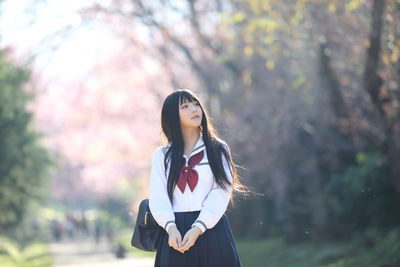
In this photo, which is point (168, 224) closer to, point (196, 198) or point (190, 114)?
point (196, 198)

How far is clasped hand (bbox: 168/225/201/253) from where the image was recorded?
3.68 metres

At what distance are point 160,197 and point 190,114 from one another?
1.74 ft

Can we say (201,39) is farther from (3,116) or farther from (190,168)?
(190,168)

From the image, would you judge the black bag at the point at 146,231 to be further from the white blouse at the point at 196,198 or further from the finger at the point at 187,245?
the finger at the point at 187,245

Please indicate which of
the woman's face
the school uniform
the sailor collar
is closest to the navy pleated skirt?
the school uniform

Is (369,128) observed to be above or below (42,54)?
below

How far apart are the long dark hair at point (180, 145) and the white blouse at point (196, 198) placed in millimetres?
34

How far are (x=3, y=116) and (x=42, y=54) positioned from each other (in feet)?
7.22

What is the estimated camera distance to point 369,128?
12.1 meters

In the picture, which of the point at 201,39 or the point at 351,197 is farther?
the point at 201,39

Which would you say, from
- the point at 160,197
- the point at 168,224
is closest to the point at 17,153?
the point at 160,197

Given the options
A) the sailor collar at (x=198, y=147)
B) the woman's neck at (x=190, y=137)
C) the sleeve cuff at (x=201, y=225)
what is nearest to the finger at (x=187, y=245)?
the sleeve cuff at (x=201, y=225)

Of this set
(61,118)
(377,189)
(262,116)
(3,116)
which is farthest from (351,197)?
(61,118)

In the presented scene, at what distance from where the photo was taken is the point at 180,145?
4047 mm
